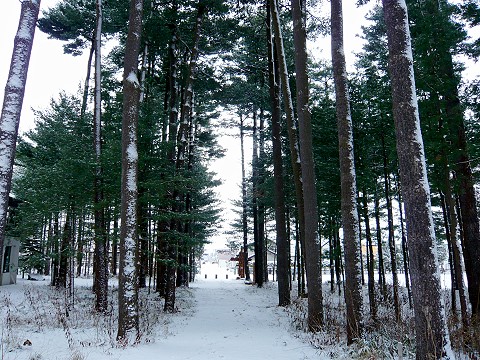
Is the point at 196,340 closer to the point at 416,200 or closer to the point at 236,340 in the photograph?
the point at 236,340

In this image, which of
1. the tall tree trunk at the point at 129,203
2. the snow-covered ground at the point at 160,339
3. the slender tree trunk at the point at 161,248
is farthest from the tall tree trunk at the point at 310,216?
the slender tree trunk at the point at 161,248

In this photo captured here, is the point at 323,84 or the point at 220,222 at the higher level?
the point at 323,84

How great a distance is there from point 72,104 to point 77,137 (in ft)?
24.1

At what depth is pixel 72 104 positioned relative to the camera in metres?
18.7

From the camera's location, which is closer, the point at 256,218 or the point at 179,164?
the point at 179,164

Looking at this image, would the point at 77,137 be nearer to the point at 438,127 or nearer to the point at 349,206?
A: the point at 349,206

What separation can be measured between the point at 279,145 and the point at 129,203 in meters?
8.60

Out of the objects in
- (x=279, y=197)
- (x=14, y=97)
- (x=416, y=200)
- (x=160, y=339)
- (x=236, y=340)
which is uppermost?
(x=14, y=97)

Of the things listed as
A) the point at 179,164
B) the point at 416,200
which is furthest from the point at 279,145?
the point at 416,200

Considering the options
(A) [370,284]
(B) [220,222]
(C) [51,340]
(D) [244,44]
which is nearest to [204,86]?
(D) [244,44]

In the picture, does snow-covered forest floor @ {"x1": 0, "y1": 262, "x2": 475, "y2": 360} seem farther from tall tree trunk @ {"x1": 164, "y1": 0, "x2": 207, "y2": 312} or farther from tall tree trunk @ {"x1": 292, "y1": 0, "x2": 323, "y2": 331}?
tall tree trunk @ {"x1": 164, "y1": 0, "x2": 207, "y2": 312}

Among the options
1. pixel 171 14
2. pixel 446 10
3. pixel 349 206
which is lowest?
pixel 349 206

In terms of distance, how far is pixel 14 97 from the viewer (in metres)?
5.66

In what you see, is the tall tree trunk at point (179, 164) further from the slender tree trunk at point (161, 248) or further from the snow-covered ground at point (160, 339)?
the snow-covered ground at point (160, 339)
